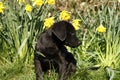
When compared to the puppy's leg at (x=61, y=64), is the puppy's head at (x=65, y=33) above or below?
above

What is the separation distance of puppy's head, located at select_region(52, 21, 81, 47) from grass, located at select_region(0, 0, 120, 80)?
0.53 metres

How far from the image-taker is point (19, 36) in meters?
5.25

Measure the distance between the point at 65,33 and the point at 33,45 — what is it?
2.44 ft

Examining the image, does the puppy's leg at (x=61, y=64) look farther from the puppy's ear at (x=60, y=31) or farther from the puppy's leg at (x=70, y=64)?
the puppy's ear at (x=60, y=31)

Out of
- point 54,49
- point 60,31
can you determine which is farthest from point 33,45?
point 60,31

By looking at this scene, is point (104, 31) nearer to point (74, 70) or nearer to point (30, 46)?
point (74, 70)

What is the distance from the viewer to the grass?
5105 millimetres

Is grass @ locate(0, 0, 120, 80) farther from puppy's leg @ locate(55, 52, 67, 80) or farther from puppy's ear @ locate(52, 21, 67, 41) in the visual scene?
puppy's ear @ locate(52, 21, 67, 41)

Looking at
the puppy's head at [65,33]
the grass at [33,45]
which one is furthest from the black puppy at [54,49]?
the grass at [33,45]

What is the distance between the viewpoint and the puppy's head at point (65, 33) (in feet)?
14.8

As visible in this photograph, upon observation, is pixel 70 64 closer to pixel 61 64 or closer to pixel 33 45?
pixel 61 64

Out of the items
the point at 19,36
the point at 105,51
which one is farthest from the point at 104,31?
the point at 19,36

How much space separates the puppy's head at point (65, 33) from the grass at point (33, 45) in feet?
1.74

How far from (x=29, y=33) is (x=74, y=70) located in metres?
0.77
